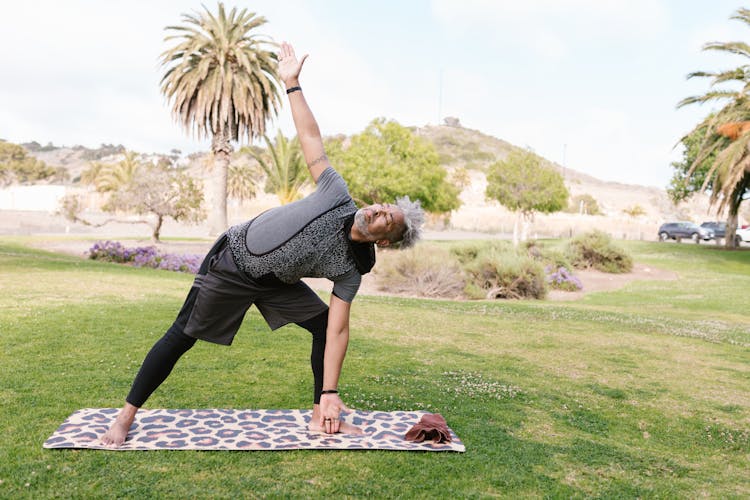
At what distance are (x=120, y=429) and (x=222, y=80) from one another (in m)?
27.0

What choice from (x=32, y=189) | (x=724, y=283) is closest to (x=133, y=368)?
(x=724, y=283)

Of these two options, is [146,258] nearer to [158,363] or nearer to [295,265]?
[158,363]

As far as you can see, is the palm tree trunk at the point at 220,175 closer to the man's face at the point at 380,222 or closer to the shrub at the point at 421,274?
the shrub at the point at 421,274

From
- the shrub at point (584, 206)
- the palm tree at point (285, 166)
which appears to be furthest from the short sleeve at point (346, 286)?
the shrub at point (584, 206)

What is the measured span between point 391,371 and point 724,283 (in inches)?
737

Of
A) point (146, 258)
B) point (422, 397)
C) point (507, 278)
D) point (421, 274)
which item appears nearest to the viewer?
point (422, 397)

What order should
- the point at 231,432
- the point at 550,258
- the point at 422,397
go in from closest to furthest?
the point at 231,432, the point at 422,397, the point at 550,258

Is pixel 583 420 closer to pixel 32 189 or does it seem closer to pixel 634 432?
pixel 634 432

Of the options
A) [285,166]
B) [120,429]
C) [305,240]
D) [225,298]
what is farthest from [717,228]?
[120,429]

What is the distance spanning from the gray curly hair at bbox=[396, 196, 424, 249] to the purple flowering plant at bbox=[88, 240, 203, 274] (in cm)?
1572

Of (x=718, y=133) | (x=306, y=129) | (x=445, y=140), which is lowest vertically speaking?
(x=306, y=129)

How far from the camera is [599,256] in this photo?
1016 inches

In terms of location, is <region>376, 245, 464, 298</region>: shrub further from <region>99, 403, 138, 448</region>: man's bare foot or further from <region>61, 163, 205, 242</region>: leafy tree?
<region>99, 403, 138, 448</region>: man's bare foot

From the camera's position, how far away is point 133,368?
5523 millimetres
